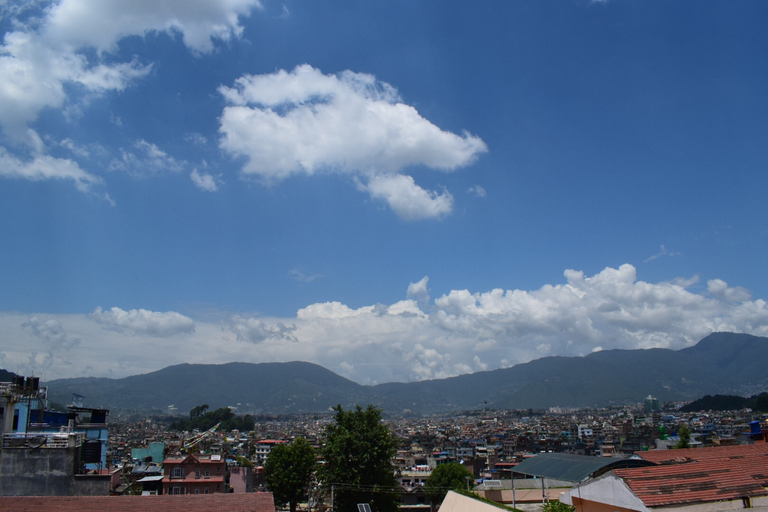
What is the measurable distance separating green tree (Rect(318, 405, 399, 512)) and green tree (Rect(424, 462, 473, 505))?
41.2 feet

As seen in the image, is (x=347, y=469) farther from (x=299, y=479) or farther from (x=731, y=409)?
(x=731, y=409)

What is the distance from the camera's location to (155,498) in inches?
590

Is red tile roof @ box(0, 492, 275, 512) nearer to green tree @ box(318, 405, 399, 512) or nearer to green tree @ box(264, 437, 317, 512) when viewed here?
green tree @ box(318, 405, 399, 512)

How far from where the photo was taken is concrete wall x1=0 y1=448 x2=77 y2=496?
1565 centimetres

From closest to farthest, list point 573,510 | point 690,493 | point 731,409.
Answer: point 690,493, point 573,510, point 731,409

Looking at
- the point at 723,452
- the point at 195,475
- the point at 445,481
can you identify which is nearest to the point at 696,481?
the point at 723,452

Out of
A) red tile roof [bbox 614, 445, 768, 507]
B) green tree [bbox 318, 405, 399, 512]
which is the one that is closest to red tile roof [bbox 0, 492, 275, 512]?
red tile roof [bbox 614, 445, 768, 507]

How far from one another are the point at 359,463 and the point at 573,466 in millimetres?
12315

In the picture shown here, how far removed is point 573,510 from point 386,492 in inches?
797

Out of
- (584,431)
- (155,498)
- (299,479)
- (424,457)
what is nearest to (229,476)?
(299,479)

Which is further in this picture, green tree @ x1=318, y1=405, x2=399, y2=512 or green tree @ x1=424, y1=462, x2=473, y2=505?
green tree @ x1=424, y1=462, x2=473, y2=505

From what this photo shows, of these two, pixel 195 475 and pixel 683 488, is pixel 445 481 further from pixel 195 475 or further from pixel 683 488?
pixel 683 488

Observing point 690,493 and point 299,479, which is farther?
point 299,479

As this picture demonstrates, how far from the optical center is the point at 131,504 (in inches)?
559
